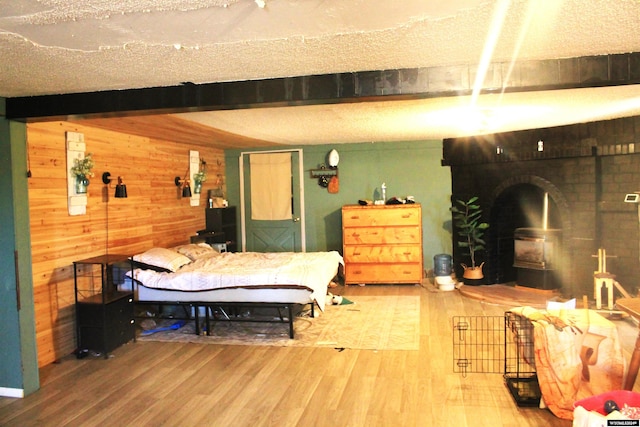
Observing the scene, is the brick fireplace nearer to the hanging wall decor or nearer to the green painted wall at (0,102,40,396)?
the hanging wall decor

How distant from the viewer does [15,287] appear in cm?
376

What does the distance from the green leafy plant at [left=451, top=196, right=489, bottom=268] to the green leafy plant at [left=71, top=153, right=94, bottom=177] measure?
191 inches

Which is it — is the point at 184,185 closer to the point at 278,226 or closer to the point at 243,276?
the point at 278,226

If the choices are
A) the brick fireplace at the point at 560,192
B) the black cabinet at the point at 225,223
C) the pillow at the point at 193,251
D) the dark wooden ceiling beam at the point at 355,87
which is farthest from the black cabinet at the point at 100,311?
the brick fireplace at the point at 560,192

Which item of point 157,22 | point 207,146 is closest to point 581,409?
point 157,22

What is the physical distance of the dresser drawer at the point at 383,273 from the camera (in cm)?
735

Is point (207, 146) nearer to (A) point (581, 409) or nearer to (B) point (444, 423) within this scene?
(B) point (444, 423)

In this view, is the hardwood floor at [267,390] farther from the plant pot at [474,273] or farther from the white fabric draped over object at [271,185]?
the white fabric draped over object at [271,185]

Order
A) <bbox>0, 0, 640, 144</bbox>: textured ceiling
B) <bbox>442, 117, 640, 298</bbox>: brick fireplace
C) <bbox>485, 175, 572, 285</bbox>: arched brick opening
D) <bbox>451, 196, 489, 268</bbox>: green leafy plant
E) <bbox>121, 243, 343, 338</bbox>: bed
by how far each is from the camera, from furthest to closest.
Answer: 1. <bbox>451, 196, 489, 268</bbox>: green leafy plant
2. <bbox>485, 175, 572, 285</bbox>: arched brick opening
3. <bbox>442, 117, 640, 298</bbox>: brick fireplace
4. <bbox>121, 243, 343, 338</bbox>: bed
5. <bbox>0, 0, 640, 144</bbox>: textured ceiling

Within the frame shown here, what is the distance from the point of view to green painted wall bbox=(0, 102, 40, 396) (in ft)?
12.1

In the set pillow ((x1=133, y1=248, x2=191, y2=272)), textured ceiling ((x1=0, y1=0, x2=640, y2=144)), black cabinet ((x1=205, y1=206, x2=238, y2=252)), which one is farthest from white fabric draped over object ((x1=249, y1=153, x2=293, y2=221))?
textured ceiling ((x1=0, y1=0, x2=640, y2=144))

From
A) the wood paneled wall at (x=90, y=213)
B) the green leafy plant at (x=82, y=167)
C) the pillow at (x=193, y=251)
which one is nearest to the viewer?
the wood paneled wall at (x=90, y=213)

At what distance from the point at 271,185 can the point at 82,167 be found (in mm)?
3971

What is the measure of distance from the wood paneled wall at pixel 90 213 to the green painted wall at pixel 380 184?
226 centimetres
